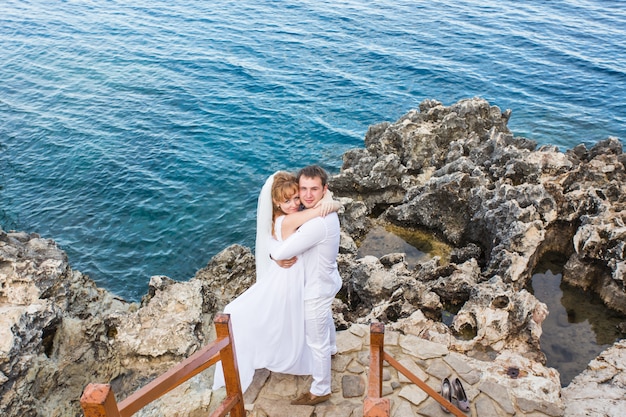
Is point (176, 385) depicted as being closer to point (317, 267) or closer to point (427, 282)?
point (317, 267)

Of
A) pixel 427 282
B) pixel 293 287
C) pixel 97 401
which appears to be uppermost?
pixel 97 401

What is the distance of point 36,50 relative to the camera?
3014cm

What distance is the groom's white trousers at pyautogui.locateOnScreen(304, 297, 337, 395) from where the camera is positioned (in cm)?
615

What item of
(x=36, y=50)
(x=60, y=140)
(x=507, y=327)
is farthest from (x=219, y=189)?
(x=36, y=50)

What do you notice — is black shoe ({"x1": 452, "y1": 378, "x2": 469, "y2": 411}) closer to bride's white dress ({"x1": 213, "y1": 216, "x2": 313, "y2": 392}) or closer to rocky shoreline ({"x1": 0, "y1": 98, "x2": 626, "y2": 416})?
rocky shoreline ({"x1": 0, "y1": 98, "x2": 626, "y2": 416})

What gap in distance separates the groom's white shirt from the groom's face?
24cm

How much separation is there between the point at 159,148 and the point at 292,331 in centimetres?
1616

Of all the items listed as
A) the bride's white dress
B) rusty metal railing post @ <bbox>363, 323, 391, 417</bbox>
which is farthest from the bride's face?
rusty metal railing post @ <bbox>363, 323, 391, 417</bbox>

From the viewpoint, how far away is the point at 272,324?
20.7ft

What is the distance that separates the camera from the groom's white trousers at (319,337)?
6.15 m

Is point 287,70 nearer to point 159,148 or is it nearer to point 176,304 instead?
point 159,148

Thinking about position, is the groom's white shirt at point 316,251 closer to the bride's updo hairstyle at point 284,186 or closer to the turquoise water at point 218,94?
the bride's updo hairstyle at point 284,186

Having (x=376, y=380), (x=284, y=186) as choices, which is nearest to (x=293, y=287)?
(x=284, y=186)

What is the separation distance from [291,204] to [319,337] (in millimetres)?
1842
